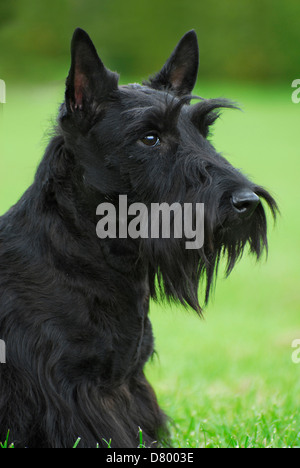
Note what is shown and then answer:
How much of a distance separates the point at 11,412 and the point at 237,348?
3828mm

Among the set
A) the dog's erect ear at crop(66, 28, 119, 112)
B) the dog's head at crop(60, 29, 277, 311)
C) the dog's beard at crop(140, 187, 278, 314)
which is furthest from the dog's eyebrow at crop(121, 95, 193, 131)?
the dog's beard at crop(140, 187, 278, 314)

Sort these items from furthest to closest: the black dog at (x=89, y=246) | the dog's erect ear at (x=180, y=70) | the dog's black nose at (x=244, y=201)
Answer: the dog's erect ear at (x=180, y=70) < the black dog at (x=89, y=246) < the dog's black nose at (x=244, y=201)

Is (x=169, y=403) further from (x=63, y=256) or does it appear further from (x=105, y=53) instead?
(x=105, y=53)

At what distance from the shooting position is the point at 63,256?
2549 millimetres

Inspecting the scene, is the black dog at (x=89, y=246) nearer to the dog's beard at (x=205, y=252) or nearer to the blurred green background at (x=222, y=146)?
the dog's beard at (x=205, y=252)

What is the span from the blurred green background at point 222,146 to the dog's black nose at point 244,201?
0.43 metres

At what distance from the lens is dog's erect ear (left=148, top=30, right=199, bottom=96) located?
3.04 m

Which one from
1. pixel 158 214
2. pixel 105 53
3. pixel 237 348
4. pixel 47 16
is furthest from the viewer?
pixel 105 53

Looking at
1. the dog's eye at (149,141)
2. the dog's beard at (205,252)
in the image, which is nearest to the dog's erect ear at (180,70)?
the dog's eye at (149,141)

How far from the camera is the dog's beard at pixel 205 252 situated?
2.51 m

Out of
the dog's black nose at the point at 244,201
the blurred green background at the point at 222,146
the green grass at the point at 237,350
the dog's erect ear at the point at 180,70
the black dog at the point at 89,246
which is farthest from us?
the blurred green background at the point at 222,146

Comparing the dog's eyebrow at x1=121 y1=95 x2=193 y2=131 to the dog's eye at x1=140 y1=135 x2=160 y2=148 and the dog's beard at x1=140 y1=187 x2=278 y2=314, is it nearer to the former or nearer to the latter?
the dog's eye at x1=140 y1=135 x2=160 y2=148

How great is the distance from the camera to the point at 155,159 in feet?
8.43

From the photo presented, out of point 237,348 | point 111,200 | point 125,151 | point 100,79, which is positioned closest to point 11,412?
point 111,200
